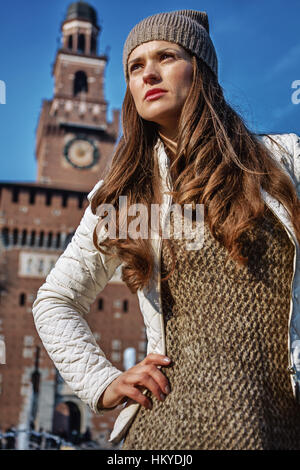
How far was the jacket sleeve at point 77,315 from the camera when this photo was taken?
4.25 feet

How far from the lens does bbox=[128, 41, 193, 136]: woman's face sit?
4.46ft

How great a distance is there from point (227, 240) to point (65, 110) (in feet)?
83.7

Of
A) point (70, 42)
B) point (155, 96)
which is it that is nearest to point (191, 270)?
point (155, 96)

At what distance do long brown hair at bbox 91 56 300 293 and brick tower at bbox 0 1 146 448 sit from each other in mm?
18032

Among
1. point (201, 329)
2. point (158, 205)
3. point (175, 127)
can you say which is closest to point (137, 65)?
point (175, 127)

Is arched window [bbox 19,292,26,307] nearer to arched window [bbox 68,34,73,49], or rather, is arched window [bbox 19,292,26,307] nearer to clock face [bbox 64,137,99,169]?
clock face [bbox 64,137,99,169]

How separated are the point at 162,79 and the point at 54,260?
21237 millimetres

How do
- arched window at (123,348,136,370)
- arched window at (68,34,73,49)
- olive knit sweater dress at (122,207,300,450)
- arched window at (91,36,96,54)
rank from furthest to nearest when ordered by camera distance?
arched window at (68,34,73,49) < arched window at (91,36,96,54) < arched window at (123,348,136,370) < olive knit sweater dress at (122,207,300,450)

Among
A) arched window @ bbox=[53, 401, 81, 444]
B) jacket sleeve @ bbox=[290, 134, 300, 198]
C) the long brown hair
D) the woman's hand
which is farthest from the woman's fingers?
arched window @ bbox=[53, 401, 81, 444]

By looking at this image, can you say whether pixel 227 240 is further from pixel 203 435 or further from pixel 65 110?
pixel 65 110

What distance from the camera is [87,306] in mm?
1393

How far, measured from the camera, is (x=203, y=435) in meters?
1.10
